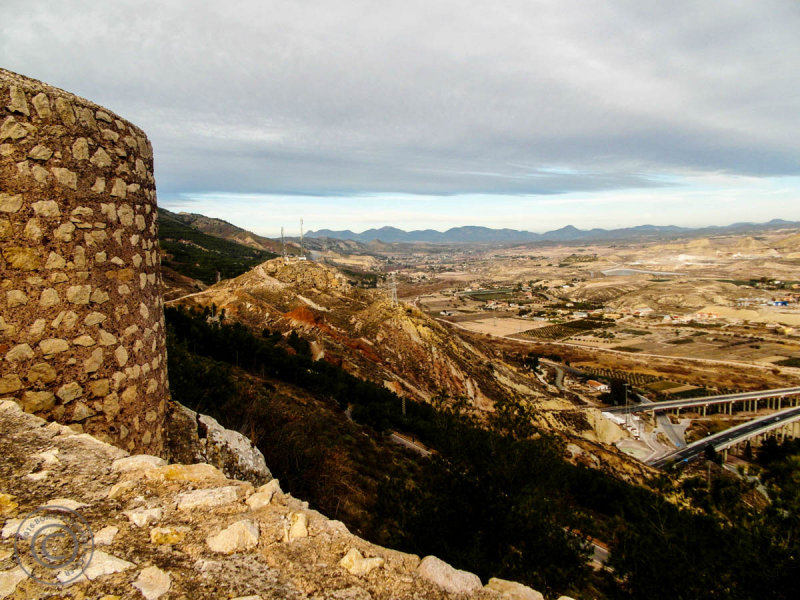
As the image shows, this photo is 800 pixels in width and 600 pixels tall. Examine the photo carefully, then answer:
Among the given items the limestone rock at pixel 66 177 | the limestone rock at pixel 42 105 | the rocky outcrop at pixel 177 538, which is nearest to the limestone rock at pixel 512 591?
the rocky outcrop at pixel 177 538

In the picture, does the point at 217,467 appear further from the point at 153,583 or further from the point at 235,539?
the point at 153,583

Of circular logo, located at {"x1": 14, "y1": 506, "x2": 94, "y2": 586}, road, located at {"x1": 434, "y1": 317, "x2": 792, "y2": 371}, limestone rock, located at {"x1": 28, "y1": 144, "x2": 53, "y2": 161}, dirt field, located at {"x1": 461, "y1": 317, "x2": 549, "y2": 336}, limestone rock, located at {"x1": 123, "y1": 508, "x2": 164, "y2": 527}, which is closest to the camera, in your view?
circular logo, located at {"x1": 14, "y1": 506, "x2": 94, "y2": 586}

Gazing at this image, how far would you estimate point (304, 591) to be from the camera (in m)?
2.60

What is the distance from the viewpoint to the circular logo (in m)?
2.29

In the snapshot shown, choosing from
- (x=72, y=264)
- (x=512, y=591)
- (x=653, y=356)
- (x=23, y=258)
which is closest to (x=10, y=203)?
(x=23, y=258)

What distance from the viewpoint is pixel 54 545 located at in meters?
2.44

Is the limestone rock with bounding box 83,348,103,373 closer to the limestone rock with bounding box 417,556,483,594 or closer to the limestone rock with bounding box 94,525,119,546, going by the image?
the limestone rock with bounding box 94,525,119,546

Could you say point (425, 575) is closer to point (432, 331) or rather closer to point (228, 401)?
point (228, 401)

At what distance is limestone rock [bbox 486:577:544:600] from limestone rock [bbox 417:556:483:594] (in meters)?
0.17

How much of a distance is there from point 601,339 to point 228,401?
105 meters

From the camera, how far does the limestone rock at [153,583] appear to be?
2291mm

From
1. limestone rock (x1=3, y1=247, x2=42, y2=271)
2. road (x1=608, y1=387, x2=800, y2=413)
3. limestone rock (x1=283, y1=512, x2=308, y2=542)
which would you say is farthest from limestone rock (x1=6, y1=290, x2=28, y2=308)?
road (x1=608, y1=387, x2=800, y2=413)

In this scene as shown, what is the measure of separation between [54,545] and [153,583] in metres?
0.64

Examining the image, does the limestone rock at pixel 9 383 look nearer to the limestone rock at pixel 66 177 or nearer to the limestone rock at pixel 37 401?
the limestone rock at pixel 37 401
